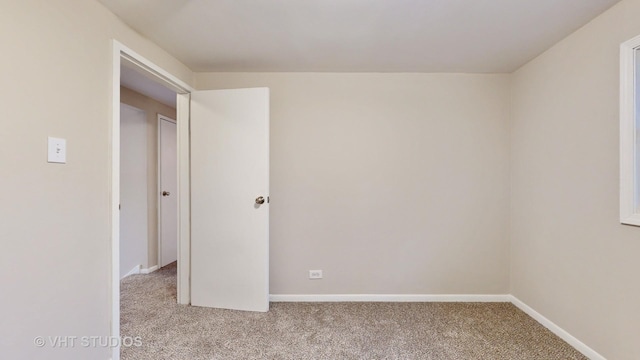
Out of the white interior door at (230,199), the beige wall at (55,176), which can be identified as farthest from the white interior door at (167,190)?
the beige wall at (55,176)

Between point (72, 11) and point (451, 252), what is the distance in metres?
3.20

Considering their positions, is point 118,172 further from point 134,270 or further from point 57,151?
point 134,270

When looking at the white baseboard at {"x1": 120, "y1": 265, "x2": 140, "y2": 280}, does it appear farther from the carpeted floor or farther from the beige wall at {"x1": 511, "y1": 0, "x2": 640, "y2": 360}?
the beige wall at {"x1": 511, "y1": 0, "x2": 640, "y2": 360}

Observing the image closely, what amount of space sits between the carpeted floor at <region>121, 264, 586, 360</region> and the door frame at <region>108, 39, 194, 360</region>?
0.97ft

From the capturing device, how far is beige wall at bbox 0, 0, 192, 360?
3.90ft

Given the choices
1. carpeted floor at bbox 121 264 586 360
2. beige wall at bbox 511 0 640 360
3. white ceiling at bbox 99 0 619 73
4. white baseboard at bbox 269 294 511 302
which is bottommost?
carpeted floor at bbox 121 264 586 360

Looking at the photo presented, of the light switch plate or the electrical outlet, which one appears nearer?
the light switch plate

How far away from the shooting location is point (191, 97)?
252 cm

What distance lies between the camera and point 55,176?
53.7 inches

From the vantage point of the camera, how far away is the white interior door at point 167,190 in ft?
11.7

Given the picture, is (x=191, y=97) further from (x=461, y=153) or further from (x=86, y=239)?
(x=461, y=153)

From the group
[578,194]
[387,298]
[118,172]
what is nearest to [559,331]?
[578,194]

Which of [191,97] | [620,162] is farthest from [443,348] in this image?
[191,97]

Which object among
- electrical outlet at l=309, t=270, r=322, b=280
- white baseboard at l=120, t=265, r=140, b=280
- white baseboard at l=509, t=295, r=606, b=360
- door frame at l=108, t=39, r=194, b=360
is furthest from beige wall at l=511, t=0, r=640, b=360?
white baseboard at l=120, t=265, r=140, b=280
